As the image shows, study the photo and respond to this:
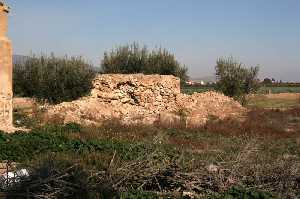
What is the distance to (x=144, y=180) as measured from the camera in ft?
24.5

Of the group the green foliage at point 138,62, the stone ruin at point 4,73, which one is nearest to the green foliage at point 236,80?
the green foliage at point 138,62

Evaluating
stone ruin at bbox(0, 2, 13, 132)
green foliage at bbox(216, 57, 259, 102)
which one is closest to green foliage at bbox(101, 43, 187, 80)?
green foliage at bbox(216, 57, 259, 102)

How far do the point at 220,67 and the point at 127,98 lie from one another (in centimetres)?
1047

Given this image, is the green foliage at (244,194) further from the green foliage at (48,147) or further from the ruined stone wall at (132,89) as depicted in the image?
the ruined stone wall at (132,89)

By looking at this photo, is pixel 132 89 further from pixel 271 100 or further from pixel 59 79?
pixel 271 100

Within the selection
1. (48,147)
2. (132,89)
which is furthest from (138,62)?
(48,147)

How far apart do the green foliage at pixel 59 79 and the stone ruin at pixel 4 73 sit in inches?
368

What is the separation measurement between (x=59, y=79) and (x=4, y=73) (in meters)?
9.68

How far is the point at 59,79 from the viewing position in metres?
25.2

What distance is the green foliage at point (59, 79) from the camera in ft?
83.1

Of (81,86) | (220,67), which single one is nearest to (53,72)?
(81,86)

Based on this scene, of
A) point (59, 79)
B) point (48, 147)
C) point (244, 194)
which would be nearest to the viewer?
point (244, 194)

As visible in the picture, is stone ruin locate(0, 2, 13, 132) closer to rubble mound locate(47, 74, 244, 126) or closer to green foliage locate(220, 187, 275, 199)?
rubble mound locate(47, 74, 244, 126)

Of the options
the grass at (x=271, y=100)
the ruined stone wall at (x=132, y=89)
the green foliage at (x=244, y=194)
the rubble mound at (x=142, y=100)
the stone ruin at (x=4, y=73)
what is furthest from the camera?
the grass at (x=271, y=100)
